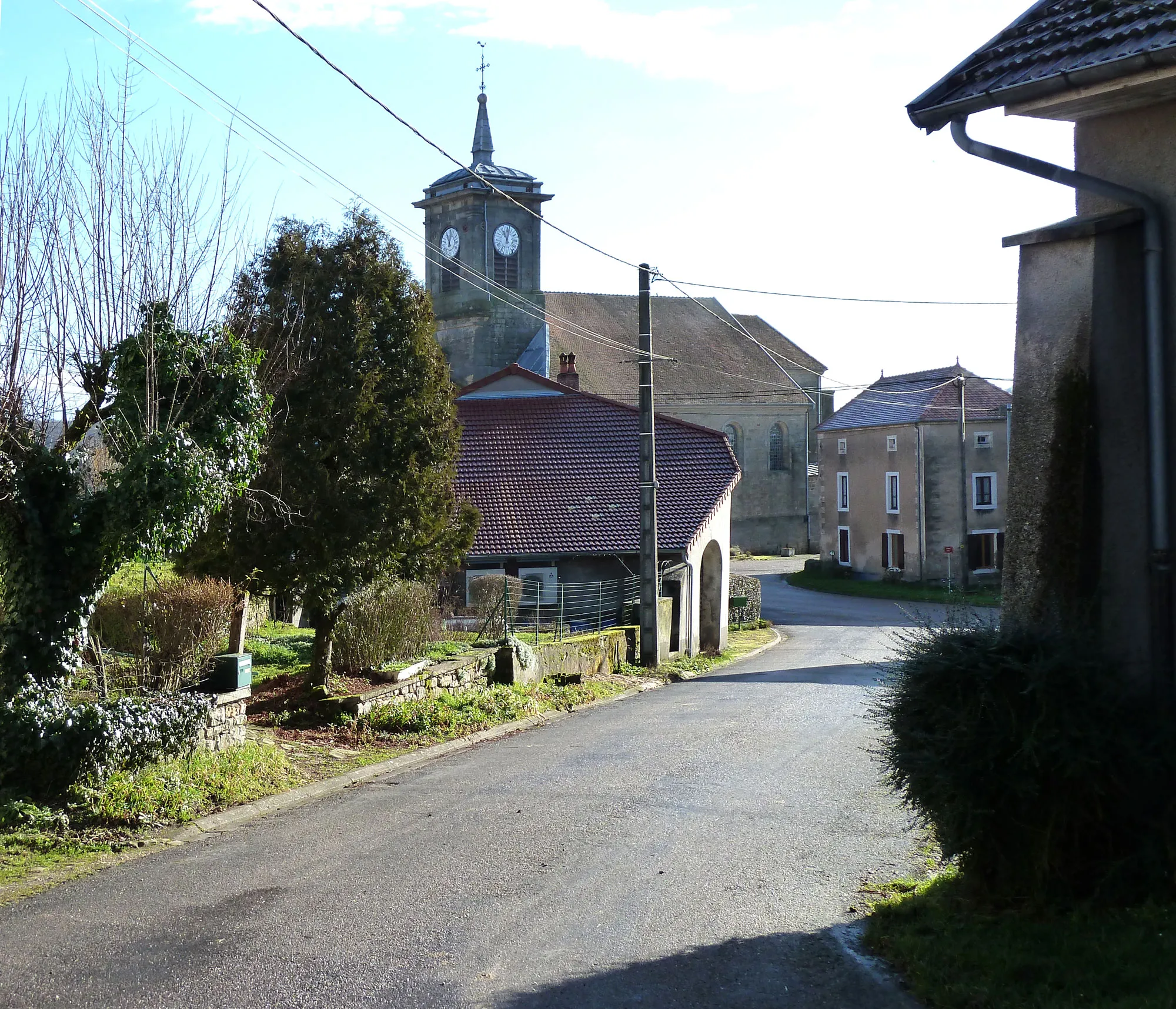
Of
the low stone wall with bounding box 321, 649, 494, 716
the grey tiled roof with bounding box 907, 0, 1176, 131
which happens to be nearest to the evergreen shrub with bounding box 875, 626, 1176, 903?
the grey tiled roof with bounding box 907, 0, 1176, 131

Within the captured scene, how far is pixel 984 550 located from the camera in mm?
44969

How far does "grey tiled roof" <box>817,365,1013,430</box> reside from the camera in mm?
44906

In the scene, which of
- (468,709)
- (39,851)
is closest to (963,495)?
(468,709)

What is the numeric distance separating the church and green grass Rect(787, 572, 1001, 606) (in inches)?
373

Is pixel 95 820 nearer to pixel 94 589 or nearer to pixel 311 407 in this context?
pixel 94 589

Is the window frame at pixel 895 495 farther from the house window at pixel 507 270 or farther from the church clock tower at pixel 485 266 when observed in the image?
the house window at pixel 507 270

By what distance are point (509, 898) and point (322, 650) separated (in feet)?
24.1

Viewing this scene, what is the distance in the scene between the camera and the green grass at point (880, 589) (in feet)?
133

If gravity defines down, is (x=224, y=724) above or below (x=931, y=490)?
below

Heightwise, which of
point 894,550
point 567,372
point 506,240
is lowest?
point 894,550

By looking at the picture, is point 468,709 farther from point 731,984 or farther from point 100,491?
point 731,984

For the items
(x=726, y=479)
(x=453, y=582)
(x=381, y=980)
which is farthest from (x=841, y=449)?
(x=381, y=980)

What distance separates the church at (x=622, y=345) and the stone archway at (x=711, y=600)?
2391 centimetres

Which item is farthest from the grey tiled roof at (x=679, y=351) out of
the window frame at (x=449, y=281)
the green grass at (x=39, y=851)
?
the green grass at (x=39, y=851)
